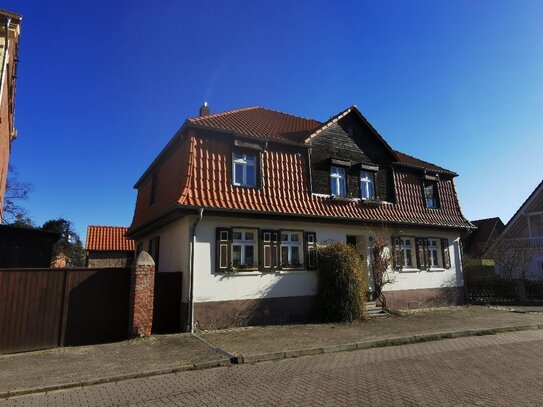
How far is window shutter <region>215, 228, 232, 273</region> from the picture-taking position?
12.7 meters

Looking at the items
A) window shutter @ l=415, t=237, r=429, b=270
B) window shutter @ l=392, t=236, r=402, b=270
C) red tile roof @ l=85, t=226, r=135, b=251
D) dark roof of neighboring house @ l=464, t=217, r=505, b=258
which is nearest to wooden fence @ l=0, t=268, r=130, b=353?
window shutter @ l=392, t=236, r=402, b=270

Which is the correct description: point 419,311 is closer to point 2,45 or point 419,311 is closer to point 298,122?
point 298,122

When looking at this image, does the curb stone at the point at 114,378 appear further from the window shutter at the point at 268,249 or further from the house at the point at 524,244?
the house at the point at 524,244

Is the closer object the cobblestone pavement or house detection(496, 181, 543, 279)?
the cobblestone pavement

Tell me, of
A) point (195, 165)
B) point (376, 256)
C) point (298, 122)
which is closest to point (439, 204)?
point (376, 256)

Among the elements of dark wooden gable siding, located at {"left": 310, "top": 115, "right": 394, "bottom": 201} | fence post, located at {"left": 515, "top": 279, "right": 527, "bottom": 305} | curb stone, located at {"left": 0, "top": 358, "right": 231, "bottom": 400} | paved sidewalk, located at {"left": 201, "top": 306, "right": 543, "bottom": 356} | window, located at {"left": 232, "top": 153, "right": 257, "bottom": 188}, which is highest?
dark wooden gable siding, located at {"left": 310, "top": 115, "right": 394, "bottom": 201}

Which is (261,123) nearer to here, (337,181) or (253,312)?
(337,181)

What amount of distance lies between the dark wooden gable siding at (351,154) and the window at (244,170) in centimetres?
275

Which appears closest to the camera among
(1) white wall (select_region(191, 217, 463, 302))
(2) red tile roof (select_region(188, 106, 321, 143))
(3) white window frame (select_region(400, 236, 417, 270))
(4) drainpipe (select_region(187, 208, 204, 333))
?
(4) drainpipe (select_region(187, 208, 204, 333))

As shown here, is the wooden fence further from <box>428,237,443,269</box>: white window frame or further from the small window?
<box>428,237,443,269</box>: white window frame

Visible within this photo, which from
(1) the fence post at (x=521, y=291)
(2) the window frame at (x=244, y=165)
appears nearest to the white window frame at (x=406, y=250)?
(1) the fence post at (x=521, y=291)

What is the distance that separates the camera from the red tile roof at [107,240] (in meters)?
29.6

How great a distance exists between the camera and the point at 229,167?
13.8 metres

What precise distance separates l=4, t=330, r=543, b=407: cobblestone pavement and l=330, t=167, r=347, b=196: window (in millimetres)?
8445
